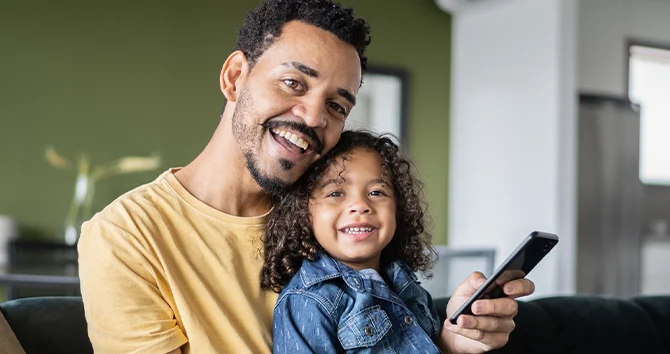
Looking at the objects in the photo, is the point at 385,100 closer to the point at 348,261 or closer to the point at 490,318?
the point at 348,261

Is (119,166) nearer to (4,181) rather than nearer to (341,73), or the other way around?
(4,181)

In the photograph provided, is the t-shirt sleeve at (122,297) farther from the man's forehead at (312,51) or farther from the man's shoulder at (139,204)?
the man's forehead at (312,51)

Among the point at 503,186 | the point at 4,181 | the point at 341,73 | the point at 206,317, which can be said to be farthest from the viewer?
the point at 503,186

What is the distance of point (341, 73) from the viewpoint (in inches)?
59.3

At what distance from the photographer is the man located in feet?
4.38

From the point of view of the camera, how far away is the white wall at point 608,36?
6043 mm

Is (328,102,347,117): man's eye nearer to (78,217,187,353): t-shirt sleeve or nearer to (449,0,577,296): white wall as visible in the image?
(78,217,187,353): t-shirt sleeve

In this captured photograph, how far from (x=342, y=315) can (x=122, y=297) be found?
1.36 ft

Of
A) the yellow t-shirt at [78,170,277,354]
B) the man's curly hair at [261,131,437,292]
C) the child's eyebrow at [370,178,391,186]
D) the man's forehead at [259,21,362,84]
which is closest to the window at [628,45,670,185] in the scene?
the man's curly hair at [261,131,437,292]

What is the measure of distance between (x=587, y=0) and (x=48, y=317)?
538cm

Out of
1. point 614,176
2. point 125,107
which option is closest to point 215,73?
point 125,107

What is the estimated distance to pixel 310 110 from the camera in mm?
1480

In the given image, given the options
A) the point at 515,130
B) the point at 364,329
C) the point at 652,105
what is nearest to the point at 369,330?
the point at 364,329

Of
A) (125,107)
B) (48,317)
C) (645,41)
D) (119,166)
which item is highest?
(645,41)
